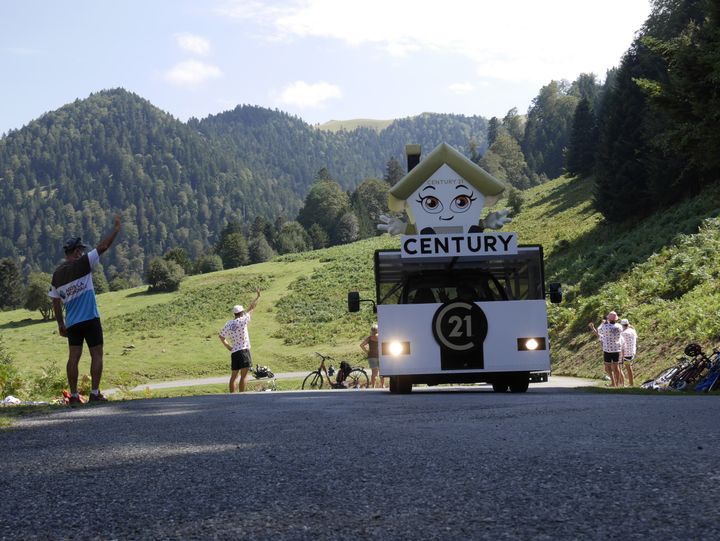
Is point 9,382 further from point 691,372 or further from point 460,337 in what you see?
point 691,372

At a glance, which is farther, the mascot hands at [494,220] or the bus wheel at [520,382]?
the mascot hands at [494,220]

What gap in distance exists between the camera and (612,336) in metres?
20.4

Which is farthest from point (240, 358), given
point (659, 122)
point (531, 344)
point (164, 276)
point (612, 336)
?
point (164, 276)

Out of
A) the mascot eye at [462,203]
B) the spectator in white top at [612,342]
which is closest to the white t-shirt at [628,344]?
the spectator in white top at [612,342]

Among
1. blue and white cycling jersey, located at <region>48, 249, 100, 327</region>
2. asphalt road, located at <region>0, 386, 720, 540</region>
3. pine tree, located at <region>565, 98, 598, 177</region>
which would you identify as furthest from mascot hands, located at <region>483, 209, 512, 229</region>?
pine tree, located at <region>565, 98, 598, 177</region>

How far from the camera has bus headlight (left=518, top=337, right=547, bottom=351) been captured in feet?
45.9

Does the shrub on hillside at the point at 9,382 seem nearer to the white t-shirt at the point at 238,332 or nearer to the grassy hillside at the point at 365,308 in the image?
the white t-shirt at the point at 238,332

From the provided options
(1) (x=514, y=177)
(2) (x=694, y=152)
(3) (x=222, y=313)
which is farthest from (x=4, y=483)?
(1) (x=514, y=177)

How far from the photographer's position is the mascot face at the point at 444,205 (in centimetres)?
1803

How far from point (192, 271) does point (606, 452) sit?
13140cm

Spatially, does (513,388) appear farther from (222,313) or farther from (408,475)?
(222,313)

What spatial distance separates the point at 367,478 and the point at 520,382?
385 inches

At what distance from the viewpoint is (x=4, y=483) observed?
515cm

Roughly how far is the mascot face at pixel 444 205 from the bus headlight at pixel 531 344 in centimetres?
440
